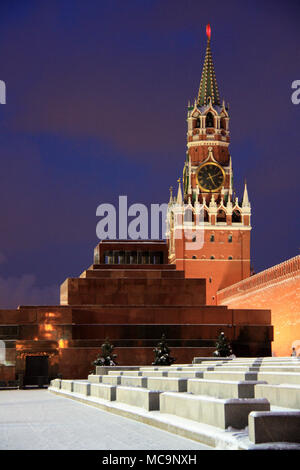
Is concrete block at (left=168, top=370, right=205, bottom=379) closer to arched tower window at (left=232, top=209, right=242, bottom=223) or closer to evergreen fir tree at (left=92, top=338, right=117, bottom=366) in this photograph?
evergreen fir tree at (left=92, top=338, right=117, bottom=366)

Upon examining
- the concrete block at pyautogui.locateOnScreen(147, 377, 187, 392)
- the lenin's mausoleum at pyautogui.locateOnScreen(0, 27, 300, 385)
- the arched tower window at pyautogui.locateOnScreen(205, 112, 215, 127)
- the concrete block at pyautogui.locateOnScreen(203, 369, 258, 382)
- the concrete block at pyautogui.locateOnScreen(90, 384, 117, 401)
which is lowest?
the concrete block at pyautogui.locateOnScreen(90, 384, 117, 401)

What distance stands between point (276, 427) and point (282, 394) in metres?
2.40

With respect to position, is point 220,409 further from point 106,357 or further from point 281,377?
point 106,357

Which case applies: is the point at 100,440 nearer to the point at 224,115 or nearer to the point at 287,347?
the point at 287,347

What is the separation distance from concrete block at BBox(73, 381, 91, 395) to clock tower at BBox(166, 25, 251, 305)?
187 ft

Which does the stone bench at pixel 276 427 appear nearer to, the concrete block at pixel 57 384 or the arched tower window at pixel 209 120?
the concrete block at pixel 57 384

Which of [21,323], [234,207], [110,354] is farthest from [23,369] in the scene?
[234,207]

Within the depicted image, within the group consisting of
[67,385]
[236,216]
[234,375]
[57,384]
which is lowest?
[57,384]

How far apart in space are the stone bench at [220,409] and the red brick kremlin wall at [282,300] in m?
30.0

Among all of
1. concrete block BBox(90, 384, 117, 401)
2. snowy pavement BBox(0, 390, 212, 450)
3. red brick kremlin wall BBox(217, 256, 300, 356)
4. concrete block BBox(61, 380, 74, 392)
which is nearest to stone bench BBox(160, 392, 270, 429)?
snowy pavement BBox(0, 390, 212, 450)

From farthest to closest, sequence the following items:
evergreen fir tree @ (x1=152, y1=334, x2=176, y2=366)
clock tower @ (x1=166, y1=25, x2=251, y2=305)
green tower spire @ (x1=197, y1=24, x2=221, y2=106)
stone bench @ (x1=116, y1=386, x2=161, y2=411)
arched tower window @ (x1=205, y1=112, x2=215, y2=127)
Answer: green tower spire @ (x1=197, y1=24, x2=221, y2=106) < arched tower window @ (x1=205, y1=112, x2=215, y2=127) < clock tower @ (x1=166, y1=25, x2=251, y2=305) < evergreen fir tree @ (x1=152, y1=334, x2=176, y2=366) < stone bench @ (x1=116, y1=386, x2=161, y2=411)

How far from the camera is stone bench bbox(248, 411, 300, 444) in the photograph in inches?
318

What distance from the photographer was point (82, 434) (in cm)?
1055

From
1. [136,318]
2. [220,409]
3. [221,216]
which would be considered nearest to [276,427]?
[220,409]
